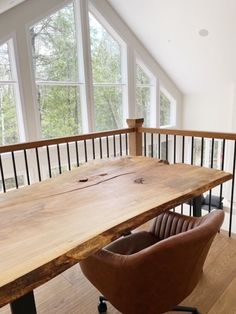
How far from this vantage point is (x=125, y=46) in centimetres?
598

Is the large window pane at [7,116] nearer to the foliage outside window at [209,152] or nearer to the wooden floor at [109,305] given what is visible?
the wooden floor at [109,305]

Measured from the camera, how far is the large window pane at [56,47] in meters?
4.66

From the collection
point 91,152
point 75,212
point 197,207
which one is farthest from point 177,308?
point 91,152

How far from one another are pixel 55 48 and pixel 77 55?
47 centimetres

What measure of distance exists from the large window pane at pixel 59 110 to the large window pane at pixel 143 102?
1.92 m

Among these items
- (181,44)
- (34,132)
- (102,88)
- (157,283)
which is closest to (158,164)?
(157,283)

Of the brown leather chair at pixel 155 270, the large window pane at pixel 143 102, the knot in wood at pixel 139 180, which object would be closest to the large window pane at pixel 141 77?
the large window pane at pixel 143 102

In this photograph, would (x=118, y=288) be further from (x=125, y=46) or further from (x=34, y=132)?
(x=125, y=46)

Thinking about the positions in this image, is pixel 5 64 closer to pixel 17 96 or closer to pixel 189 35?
pixel 17 96

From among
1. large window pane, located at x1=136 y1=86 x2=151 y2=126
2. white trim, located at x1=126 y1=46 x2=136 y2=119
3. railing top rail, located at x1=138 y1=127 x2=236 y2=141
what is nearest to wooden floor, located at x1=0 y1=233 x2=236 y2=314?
railing top rail, located at x1=138 y1=127 x2=236 y2=141

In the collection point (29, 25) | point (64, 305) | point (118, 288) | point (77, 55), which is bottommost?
point (64, 305)

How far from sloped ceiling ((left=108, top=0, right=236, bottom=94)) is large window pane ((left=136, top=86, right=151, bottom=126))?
84 cm

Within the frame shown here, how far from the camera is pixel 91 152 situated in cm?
562

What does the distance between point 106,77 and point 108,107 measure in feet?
2.21
